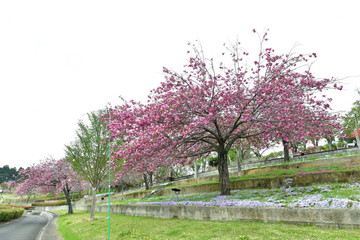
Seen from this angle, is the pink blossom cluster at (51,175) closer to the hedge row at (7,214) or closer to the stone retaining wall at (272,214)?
the hedge row at (7,214)

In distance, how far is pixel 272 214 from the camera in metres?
9.25

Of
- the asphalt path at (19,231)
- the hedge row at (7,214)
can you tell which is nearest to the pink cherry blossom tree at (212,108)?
the asphalt path at (19,231)

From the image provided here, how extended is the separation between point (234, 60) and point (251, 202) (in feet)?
28.6

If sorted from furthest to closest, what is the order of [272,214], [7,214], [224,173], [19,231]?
1. [7,214]
2. [19,231]
3. [224,173]
4. [272,214]

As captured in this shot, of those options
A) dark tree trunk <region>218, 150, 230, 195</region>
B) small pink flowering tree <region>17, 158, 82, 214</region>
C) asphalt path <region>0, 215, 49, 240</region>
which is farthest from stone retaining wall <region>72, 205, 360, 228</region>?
small pink flowering tree <region>17, 158, 82, 214</region>

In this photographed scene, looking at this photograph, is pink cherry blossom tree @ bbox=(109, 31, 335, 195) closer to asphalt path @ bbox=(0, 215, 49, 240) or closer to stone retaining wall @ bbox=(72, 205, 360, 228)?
stone retaining wall @ bbox=(72, 205, 360, 228)

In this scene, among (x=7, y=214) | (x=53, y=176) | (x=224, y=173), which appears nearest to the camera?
(x=224, y=173)

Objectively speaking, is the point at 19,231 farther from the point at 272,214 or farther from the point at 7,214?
the point at 272,214

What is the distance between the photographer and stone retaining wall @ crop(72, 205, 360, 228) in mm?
7508

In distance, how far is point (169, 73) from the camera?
14.0m

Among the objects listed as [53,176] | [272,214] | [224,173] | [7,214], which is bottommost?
→ [7,214]

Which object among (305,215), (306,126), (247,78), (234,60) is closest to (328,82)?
(306,126)

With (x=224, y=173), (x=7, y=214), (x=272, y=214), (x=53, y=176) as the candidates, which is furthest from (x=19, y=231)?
(x=272, y=214)

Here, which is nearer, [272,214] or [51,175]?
[272,214]
